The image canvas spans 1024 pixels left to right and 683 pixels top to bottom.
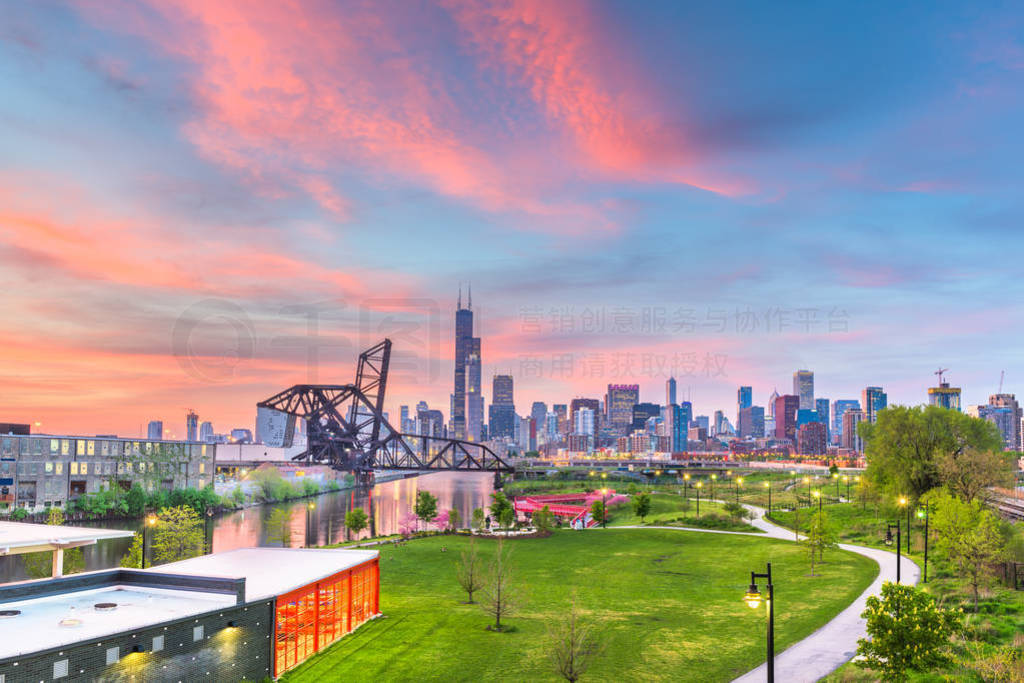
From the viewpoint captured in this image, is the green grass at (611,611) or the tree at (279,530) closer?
the green grass at (611,611)

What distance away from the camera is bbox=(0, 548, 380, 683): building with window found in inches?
643

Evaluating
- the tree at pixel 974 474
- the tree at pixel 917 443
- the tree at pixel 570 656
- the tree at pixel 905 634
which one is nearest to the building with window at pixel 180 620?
the tree at pixel 570 656

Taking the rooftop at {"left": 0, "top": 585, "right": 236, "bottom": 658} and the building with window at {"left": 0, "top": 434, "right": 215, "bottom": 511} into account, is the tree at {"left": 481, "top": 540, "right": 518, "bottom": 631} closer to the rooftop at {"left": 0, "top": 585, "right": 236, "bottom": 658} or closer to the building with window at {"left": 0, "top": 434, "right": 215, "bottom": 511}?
the rooftop at {"left": 0, "top": 585, "right": 236, "bottom": 658}


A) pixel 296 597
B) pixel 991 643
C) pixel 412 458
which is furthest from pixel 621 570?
pixel 412 458

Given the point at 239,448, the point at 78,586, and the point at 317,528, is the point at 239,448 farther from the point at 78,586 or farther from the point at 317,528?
the point at 78,586

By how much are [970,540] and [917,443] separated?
30959 mm

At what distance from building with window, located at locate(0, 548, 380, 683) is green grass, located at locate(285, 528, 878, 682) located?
1451 mm

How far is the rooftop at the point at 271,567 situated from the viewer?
22969 millimetres

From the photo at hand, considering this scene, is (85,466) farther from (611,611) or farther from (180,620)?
(180,620)

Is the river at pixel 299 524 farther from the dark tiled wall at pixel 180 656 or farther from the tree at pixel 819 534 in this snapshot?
the tree at pixel 819 534

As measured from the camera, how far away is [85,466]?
8512 cm

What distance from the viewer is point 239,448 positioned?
146 m

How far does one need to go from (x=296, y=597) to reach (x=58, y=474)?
2951 inches

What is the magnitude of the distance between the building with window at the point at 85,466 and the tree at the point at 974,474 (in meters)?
90.1
